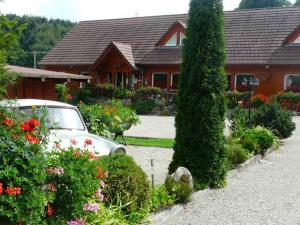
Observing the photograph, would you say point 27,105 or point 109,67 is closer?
point 27,105

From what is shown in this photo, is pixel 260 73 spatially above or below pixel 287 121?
above

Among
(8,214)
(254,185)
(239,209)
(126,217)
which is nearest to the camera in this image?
(8,214)

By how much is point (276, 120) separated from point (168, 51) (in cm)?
1837

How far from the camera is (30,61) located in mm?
71312

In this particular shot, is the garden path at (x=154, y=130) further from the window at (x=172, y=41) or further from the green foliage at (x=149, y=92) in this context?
the window at (x=172, y=41)

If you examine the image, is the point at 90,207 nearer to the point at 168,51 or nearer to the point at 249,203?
the point at 249,203

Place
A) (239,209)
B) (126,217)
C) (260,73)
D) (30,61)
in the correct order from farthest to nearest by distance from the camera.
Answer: (30,61) → (260,73) → (239,209) → (126,217)

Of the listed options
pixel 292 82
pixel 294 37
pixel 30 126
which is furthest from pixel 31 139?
pixel 294 37

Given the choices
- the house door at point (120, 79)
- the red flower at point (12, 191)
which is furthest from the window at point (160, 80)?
the red flower at point (12, 191)

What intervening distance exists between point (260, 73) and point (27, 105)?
24.0 metres

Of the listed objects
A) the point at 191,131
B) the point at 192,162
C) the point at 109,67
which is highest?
the point at 109,67

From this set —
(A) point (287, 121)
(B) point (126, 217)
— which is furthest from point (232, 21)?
(B) point (126, 217)

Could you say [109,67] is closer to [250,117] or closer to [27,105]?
[250,117]

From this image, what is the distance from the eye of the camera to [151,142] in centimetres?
1553
